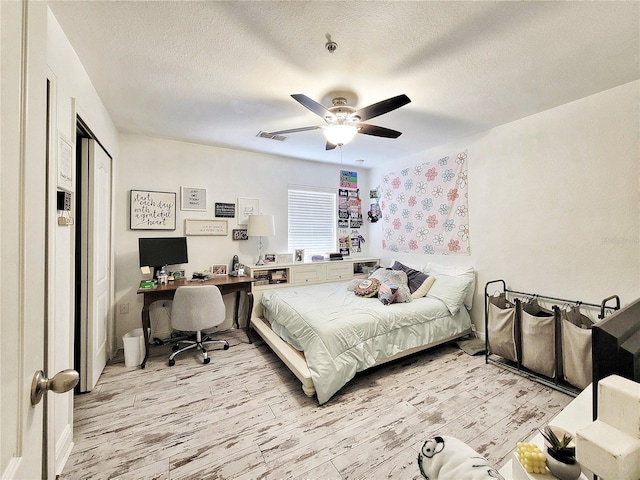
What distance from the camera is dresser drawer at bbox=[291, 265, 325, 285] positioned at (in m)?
3.88

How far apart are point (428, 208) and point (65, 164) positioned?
12.3ft

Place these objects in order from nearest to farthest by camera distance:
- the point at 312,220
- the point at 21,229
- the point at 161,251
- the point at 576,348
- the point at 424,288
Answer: the point at 21,229 → the point at 576,348 → the point at 161,251 → the point at 424,288 → the point at 312,220

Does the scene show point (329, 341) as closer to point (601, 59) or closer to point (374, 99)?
point (374, 99)

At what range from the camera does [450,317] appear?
9.91 ft

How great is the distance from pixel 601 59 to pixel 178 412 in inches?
157

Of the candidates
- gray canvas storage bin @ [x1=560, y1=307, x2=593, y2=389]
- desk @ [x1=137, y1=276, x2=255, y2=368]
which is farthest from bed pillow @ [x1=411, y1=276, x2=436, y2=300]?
desk @ [x1=137, y1=276, x2=255, y2=368]

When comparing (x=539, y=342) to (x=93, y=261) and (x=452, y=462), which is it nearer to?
(x=452, y=462)

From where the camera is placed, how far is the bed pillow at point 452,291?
3042 mm

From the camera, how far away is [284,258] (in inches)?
160

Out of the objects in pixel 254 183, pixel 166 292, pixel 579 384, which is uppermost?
pixel 254 183

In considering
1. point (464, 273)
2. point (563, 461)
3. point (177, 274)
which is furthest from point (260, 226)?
point (563, 461)

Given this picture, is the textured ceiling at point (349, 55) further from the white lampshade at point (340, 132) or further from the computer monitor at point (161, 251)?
the computer monitor at point (161, 251)

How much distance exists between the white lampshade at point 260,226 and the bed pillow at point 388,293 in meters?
1.66

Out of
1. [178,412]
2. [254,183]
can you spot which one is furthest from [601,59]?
[178,412]
